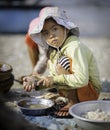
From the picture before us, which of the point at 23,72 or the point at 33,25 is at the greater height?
the point at 33,25

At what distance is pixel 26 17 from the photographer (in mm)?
11828

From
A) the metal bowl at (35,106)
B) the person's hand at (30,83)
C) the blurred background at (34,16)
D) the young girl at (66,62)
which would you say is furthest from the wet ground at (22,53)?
the person's hand at (30,83)

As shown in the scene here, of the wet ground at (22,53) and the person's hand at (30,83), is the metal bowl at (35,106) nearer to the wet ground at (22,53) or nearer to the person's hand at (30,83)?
the person's hand at (30,83)

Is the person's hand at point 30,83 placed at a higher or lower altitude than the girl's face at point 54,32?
lower

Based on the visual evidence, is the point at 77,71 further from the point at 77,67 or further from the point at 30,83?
the point at 30,83

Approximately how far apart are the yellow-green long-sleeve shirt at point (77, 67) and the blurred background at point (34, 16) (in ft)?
9.13

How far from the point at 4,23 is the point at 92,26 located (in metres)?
2.20

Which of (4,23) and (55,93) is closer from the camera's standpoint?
(55,93)

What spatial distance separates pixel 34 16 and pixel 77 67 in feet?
23.8

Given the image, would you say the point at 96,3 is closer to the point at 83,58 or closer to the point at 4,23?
the point at 4,23

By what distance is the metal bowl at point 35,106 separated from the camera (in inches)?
176

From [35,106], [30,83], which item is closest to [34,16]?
[35,106]

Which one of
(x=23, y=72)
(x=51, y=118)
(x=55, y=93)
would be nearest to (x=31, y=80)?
(x=51, y=118)

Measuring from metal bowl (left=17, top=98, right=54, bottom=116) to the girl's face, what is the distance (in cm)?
55
